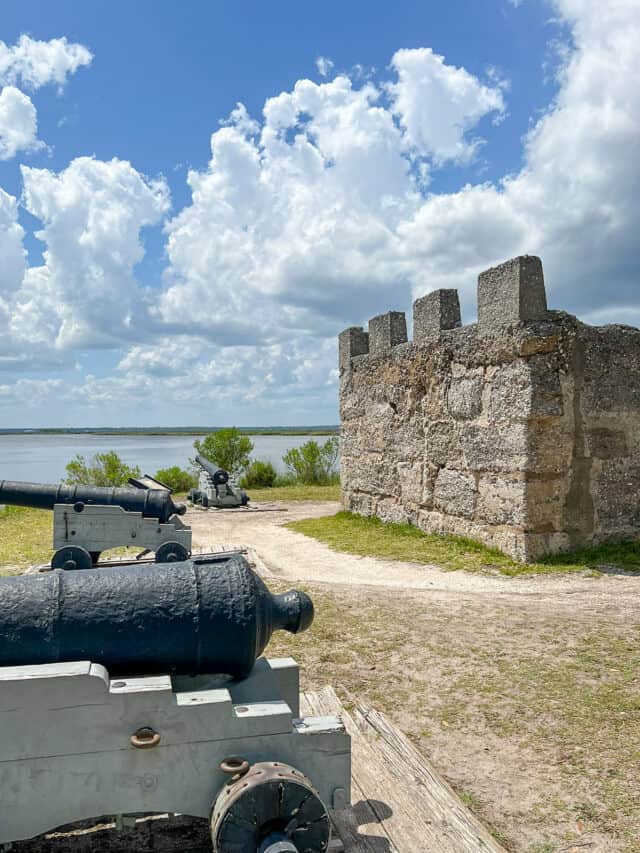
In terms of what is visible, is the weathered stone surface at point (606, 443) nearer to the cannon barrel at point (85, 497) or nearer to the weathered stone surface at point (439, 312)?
the weathered stone surface at point (439, 312)

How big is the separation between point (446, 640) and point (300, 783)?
3169 mm

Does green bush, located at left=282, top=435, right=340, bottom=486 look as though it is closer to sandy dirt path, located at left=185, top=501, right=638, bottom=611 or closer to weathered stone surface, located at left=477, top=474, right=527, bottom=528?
sandy dirt path, located at left=185, top=501, right=638, bottom=611

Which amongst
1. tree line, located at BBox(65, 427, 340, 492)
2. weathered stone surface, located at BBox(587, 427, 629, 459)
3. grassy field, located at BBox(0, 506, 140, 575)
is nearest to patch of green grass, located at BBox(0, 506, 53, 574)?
grassy field, located at BBox(0, 506, 140, 575)

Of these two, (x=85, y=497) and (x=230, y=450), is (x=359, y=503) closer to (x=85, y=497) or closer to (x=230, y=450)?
(x=85, y=497)

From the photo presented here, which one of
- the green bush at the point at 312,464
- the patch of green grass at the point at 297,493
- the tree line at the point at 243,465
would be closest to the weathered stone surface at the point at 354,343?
the patch of green grass at the point at 297,493

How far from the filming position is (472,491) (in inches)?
355

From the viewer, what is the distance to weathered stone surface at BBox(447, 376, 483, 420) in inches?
350

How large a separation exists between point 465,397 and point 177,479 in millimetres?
11938

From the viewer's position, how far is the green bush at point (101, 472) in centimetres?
1781

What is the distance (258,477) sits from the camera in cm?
2033

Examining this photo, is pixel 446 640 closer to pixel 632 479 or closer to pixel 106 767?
pixel 106 767

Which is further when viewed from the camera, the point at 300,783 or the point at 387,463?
the point at 387,463

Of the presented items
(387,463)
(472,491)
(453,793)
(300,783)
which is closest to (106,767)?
(300,783)

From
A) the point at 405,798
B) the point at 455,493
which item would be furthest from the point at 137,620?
the point at 455,493
